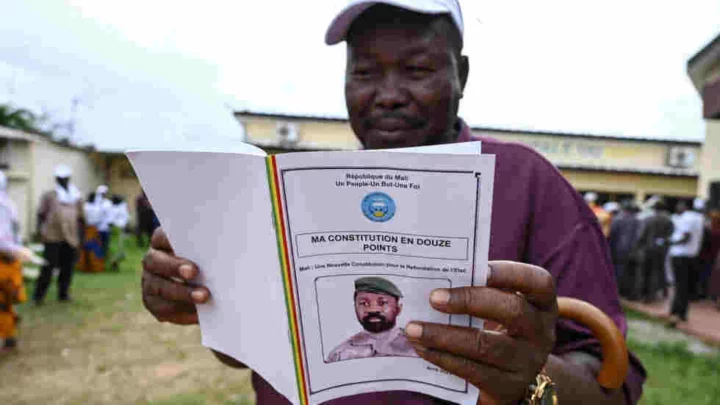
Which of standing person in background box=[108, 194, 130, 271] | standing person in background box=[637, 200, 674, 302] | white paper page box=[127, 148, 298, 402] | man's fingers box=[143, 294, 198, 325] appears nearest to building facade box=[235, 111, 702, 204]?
standing person in background box=[108, 194, 130, 271]

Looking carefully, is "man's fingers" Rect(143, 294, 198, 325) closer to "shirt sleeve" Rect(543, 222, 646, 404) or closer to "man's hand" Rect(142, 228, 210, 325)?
"man's hand" Rect(142, 228, 210, 325)

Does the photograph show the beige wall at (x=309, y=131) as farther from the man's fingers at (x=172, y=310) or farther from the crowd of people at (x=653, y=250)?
the man's fingers at (x=172, y=310)

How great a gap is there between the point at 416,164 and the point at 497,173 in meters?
0.46

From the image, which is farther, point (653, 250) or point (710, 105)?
point (653, 250)

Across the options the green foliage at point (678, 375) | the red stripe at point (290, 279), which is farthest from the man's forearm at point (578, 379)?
the green foliage at point (678, 375)

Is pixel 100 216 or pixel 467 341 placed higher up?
pixel 467 341

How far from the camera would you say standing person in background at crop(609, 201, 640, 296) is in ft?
27.4

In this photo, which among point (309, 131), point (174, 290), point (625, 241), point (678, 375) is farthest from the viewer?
point (309, 131)

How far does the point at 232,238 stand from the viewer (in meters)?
0.82

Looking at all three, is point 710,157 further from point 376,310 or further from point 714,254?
point 376,310

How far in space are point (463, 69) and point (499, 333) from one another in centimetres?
70

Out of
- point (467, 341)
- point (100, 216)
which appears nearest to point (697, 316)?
point (467, 341)

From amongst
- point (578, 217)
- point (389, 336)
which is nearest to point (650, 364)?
point (578, 217)

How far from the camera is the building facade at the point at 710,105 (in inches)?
182
